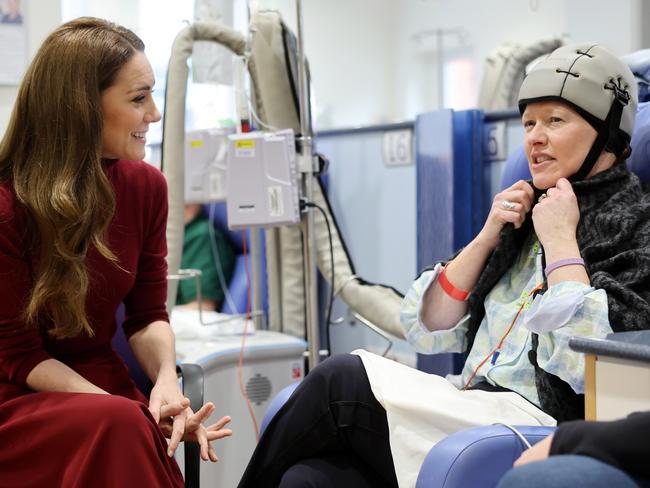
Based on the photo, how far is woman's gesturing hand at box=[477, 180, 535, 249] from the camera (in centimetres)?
171

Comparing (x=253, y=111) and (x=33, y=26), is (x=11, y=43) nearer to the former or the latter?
(x=33, y=26)

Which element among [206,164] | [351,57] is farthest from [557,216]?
[351,57]

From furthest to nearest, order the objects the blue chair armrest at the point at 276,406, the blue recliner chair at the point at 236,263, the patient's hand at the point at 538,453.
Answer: the blue recliner chair at the point at 236,263
the blue chair armrest at the point at 276,406
the patient's hand at the point at 538,453

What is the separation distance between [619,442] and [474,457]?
0.30 meters

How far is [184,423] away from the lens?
159cm

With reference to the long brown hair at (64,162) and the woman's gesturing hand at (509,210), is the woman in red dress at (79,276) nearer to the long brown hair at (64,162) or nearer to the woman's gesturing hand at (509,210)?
the long brown hair at (64,162)

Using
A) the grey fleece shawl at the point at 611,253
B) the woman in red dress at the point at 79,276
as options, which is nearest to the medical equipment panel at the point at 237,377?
the woman in red dress at the point at 79,276

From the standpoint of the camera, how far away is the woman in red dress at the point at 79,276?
1476mm

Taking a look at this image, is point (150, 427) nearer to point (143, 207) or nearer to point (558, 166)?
point (143, 207)

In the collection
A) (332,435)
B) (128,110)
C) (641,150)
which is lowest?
(332,435)

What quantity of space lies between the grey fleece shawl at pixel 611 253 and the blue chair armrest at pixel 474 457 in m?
0.22

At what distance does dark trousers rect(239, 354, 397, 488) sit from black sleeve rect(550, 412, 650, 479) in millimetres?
Answer: 542

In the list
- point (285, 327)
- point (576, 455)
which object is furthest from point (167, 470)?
point (285, 327)

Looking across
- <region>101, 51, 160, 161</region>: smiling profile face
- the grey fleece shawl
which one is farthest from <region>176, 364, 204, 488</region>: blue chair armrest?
the grey fleece shawl
